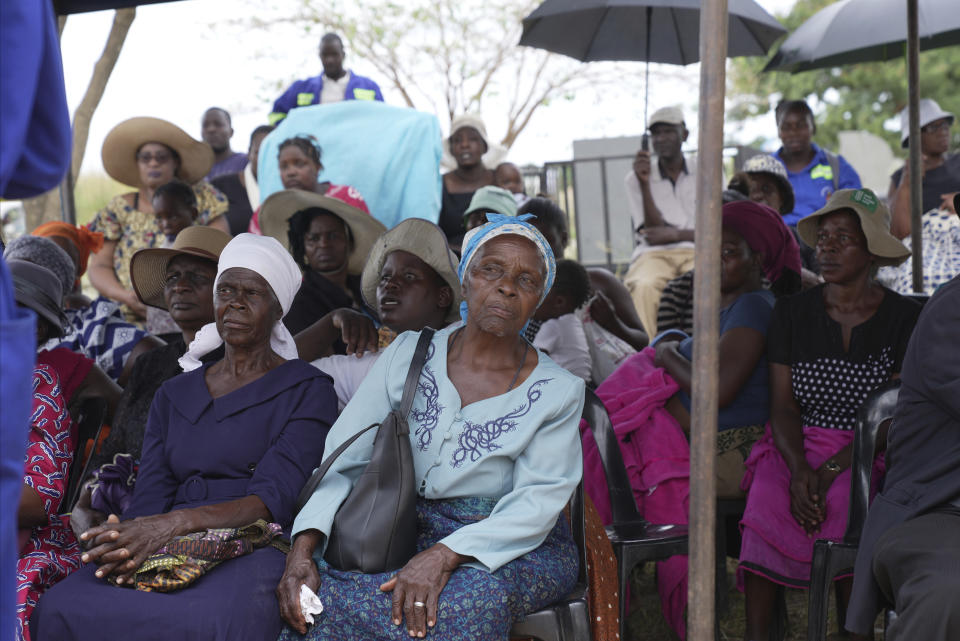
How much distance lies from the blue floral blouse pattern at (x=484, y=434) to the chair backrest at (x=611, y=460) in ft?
2.30

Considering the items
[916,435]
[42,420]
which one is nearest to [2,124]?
[42,420]

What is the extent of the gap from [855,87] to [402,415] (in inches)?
800

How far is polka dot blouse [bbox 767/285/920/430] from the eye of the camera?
3.57 metres

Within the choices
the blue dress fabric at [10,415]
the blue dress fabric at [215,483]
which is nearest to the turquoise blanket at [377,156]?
the blue dress fabric at [215,483]

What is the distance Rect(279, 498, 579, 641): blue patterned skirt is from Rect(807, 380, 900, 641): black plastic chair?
88 cm

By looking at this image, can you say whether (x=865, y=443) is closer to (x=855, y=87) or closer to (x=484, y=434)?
(x=484, y=434)

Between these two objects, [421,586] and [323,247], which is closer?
[421,586]

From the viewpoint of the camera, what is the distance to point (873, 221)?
12.0 feet

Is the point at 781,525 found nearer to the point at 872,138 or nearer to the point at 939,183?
the point at 939,183

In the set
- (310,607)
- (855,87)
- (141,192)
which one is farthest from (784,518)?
(855,87)

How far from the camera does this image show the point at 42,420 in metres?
3.07

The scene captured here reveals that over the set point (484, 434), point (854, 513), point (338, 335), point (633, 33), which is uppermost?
point (633, 33)

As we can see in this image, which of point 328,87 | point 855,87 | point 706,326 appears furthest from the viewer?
point 855,87

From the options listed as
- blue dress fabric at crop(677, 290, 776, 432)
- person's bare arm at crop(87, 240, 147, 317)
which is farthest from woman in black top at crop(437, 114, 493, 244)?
blue dress fabric at crop(677, 290, 776, 432)
